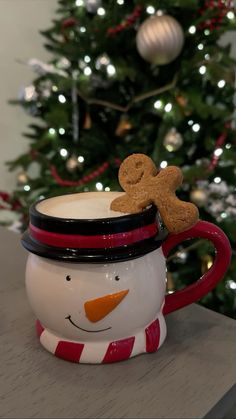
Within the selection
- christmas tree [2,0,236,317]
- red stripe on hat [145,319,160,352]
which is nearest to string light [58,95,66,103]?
christmas tree [2,0,236,317]

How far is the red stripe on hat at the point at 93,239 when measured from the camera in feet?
1.31

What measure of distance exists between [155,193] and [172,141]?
92 centimetres

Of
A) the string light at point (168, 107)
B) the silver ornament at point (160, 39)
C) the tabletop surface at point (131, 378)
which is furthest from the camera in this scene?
the string light at point (168, 107)

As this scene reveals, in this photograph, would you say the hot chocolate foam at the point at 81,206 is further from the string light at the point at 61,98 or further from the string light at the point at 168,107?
the string light at the point at 61,98

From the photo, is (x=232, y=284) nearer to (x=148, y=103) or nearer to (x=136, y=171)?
(x=148, y=103)

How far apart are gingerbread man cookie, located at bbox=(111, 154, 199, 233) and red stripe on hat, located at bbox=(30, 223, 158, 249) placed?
0.09ft

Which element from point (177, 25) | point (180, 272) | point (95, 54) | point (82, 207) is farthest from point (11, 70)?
point (82, 207)

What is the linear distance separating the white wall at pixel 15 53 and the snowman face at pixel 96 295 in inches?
57.6

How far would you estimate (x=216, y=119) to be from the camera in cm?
140

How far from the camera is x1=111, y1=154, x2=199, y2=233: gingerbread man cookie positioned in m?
0.42

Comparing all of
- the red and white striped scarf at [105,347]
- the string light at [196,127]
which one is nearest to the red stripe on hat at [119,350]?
the red and white striped scarf at [105,347]

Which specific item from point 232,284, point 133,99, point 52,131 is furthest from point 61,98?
point 232,284

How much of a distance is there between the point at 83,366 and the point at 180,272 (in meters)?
0.98

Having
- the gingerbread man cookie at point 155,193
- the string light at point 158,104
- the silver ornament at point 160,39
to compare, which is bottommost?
the string light at point 158,104
